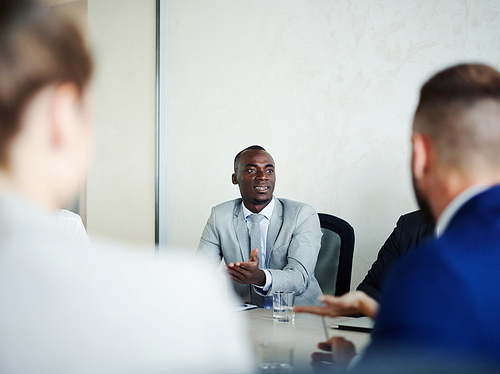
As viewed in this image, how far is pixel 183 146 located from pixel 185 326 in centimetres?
375

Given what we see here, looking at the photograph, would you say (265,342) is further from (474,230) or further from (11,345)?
(11,345)

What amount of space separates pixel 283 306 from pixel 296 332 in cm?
22

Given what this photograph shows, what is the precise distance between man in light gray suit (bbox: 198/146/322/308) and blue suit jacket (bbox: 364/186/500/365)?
1642 mm

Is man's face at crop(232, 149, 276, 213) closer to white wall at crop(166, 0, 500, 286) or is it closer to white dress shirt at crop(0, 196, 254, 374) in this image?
white wall at crop(166, 0, 500, 286)

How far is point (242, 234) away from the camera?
107 inches

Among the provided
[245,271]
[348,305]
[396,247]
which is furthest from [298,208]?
[348,305]

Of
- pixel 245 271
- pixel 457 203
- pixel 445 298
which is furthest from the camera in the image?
pixel 245 271

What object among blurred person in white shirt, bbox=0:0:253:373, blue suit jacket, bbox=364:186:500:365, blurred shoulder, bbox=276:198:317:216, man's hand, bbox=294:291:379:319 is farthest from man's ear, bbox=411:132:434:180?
blurred shoulder, bbox=276:198:317:216

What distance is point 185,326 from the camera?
388 millimetres

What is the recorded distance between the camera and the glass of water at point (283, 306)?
5.67 ft

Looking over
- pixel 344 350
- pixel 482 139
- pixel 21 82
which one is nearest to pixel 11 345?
pixel 21 82

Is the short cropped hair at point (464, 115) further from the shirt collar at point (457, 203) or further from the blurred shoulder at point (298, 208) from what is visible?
the blurred shoulder at point (298, 208)

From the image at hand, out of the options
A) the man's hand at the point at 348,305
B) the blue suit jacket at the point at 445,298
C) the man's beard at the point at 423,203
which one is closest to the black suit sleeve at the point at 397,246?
the man's hand at the point at 348,305

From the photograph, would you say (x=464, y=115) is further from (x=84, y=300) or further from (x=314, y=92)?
(x=314, y=92)
